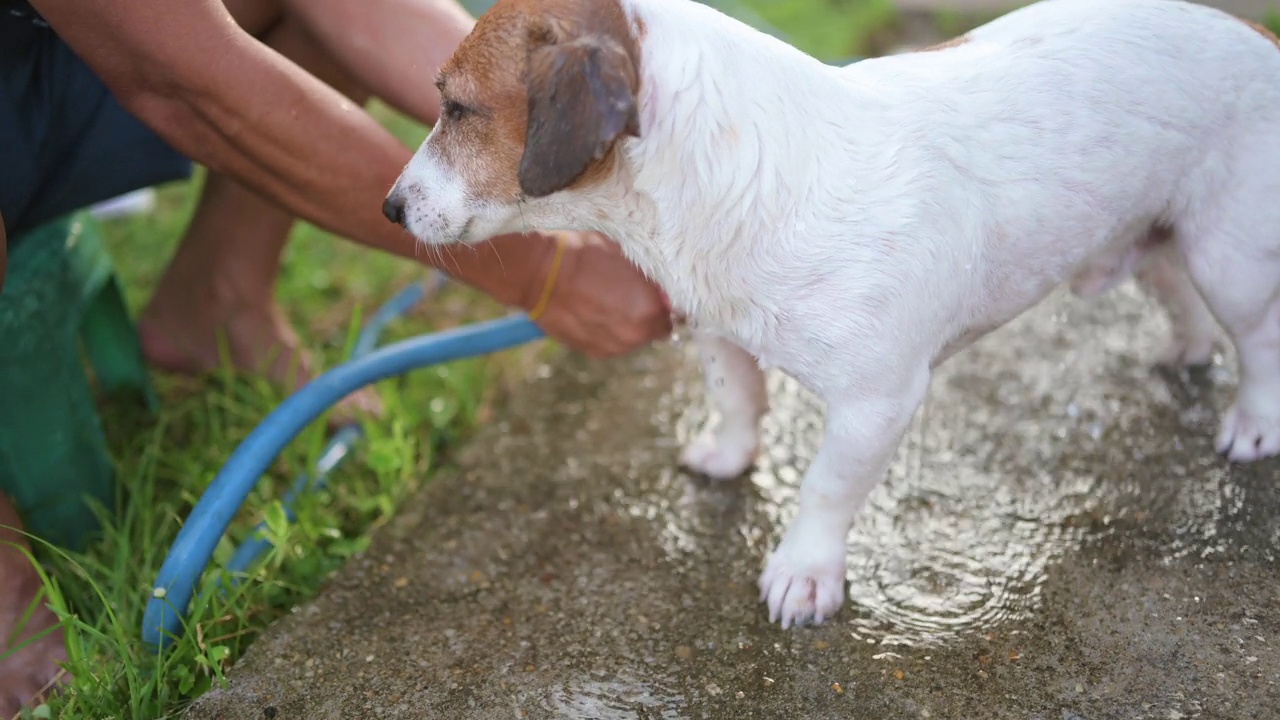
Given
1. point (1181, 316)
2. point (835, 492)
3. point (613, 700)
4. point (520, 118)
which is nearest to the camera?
point (520, 118)

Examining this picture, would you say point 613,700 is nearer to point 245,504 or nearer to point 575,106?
point 575,106

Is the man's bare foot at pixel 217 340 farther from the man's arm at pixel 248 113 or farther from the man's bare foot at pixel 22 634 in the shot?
the man's bare foot at pixel 22 634

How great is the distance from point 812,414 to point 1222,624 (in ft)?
3.44

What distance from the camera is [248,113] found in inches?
83.0

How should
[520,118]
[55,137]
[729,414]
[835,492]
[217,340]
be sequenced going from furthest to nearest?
1. [217,340]
2. [729,414]
3. [55,137]
4. [835,492]
5. [520,118]

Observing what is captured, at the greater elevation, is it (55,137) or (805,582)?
(55,137)

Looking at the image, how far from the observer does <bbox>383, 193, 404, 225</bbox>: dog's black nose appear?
1.96 metres

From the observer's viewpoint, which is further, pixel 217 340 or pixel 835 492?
pixel 217 340

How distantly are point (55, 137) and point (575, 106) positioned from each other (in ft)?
4.43

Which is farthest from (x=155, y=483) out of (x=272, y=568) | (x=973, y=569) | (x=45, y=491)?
(x=973, y=569)

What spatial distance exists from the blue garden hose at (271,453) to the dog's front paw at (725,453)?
1.58 ft

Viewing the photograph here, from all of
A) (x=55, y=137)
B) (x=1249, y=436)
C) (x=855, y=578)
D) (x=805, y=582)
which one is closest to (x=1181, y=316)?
(x=1249, y=436)

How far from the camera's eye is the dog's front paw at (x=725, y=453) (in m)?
2.54

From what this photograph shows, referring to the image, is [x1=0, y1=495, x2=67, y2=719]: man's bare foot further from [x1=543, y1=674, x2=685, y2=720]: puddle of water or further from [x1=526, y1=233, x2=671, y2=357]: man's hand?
[x1=526, y1=233, x2=671, y2=357]: man's hand
